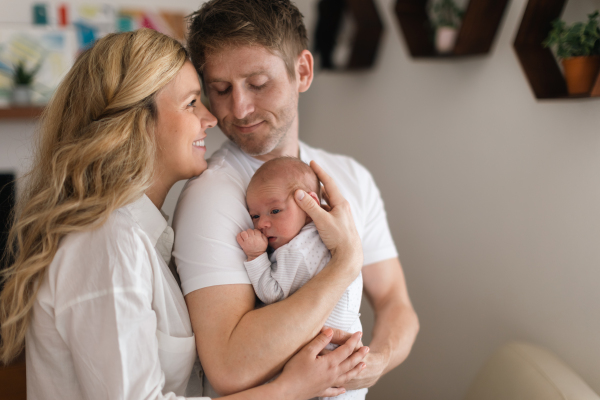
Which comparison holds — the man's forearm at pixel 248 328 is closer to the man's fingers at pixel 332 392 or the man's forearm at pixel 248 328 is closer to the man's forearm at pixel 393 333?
the man's fingers at pixel 332 392

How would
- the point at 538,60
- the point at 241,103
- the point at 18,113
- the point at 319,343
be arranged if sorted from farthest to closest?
the point at 18,113 → the point at 538,60 → the point at 241,103 → the point at 319,343

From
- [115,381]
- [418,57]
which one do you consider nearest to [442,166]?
[418,57]

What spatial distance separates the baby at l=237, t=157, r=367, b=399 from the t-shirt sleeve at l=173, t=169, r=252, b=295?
29 mm

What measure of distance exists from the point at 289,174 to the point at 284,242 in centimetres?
18

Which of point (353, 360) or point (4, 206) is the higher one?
point (353, 360)

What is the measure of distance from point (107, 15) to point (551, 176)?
2.54 meters

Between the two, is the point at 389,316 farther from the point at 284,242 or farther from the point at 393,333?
the point at 284,242

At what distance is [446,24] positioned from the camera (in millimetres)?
1929

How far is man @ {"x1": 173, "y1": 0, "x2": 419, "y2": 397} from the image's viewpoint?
1.12 meters

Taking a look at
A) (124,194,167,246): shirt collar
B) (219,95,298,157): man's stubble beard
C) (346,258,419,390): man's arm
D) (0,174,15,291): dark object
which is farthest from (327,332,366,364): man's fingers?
(0,174,15,291): dark object

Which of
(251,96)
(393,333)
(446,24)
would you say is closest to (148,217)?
(251,96)

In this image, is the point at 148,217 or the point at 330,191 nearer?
the point at 148,217

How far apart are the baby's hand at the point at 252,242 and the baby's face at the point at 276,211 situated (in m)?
0.04

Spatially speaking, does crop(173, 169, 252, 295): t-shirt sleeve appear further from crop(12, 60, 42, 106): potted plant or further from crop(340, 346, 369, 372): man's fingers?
crop(12, 60, 42, 106): potted plant
